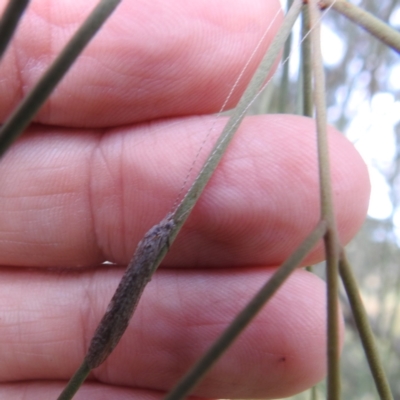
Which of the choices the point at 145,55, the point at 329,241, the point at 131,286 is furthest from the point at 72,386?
the point at 145,55

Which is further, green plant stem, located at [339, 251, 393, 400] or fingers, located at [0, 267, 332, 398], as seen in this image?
fingers, located at [0, 267, 332, 398]

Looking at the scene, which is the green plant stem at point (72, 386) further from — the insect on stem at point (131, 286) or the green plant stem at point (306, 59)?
the green plant stem at point (306, 59)

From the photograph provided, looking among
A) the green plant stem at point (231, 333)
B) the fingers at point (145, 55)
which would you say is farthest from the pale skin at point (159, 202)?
the green plant stem at point (231, 333)

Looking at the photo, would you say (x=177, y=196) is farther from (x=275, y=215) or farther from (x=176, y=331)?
(x=176, y=331)

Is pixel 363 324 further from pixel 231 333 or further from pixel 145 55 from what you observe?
pixel 145 55

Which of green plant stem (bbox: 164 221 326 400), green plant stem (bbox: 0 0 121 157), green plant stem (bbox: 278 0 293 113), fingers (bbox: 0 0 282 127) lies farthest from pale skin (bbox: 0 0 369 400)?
green plant stem (bbox: 0 0 121 157)

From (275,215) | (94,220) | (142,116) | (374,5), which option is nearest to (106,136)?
(142,116)

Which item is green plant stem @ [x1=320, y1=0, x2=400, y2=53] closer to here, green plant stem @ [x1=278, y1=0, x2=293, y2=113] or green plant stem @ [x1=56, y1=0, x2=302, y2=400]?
green plant stem @ [x1=56, y1=0, x2=302, y2=400]
